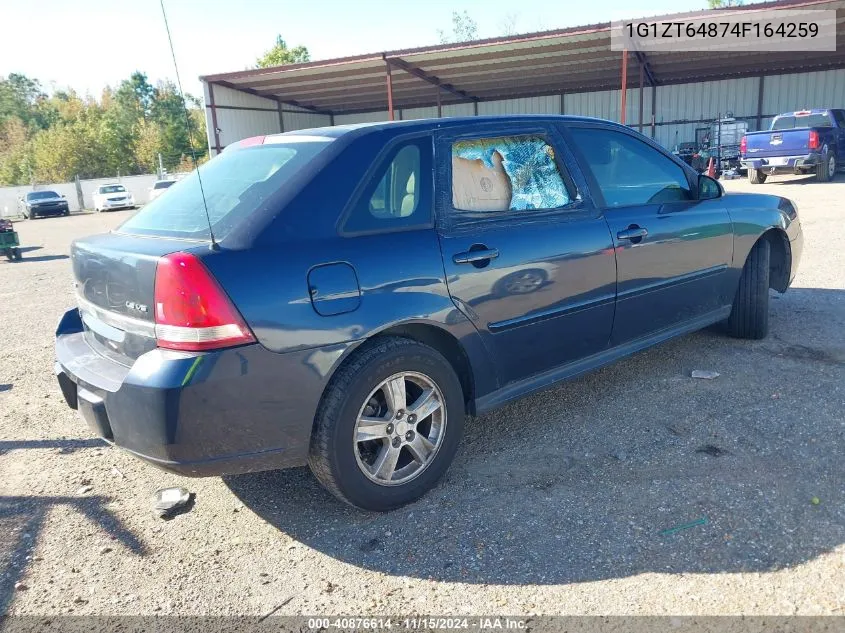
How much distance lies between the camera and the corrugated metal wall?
2500cm

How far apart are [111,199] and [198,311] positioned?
3307 cm

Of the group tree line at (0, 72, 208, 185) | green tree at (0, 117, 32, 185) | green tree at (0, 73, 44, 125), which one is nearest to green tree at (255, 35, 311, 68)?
tree line at (0, 72, 208, 185)

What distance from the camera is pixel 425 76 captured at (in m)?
23.4

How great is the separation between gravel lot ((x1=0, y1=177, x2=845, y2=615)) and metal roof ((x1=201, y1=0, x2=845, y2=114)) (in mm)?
14973

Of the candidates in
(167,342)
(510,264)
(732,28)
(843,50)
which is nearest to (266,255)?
(167,342)

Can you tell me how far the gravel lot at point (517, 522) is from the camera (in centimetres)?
234

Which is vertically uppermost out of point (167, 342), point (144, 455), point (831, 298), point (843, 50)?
point (843, 50)

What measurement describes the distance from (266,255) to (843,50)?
26313 millimetres

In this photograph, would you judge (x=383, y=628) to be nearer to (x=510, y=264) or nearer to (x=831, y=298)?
(x=510, y=264)

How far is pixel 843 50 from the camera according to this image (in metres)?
22.2

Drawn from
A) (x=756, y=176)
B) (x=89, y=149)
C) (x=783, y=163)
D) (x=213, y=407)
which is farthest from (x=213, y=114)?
(x=89, y=149)

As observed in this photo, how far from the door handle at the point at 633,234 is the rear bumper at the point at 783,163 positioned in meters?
16.1

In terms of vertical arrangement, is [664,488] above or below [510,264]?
below

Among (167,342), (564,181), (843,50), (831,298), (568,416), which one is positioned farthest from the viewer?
(843,50)
